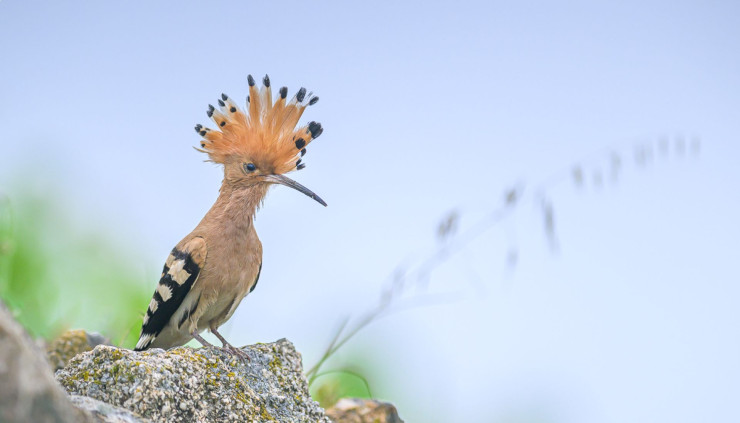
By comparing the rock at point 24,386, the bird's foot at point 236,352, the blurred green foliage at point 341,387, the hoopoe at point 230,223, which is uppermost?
the hoopoe at point 230,223

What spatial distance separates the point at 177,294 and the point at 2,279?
6.24ft

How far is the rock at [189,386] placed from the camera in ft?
7.89

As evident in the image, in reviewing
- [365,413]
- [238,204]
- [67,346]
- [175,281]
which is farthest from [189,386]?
[67,346]

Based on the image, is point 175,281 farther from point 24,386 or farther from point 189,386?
point 24,386

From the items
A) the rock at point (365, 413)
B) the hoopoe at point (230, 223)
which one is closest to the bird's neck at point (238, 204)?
the hoopoe at point (230, 223)

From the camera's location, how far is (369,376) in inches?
169

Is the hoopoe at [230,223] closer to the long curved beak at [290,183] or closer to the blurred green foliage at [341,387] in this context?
the long curved beak at [290,183]

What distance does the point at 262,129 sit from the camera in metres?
3.44

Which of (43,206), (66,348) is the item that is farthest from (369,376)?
(43,206)

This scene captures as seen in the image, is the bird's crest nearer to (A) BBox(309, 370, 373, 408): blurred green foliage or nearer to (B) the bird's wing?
(B) the bird's wing

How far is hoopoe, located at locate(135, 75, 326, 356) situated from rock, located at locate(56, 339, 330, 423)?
1.20 ft

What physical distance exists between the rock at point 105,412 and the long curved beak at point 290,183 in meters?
1.50

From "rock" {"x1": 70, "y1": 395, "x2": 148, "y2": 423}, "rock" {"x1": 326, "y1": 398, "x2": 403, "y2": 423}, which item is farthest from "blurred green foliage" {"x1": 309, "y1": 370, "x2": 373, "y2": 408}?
"rock" {"x1": 70, "y1": 395, "x2": 148, "y2": 423}

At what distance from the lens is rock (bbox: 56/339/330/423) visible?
2406mm
